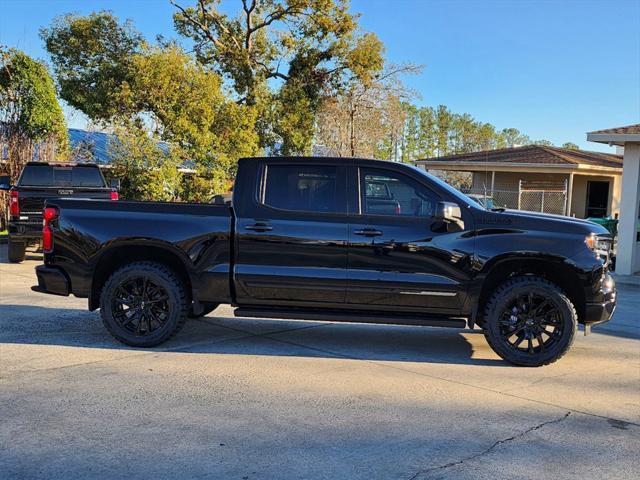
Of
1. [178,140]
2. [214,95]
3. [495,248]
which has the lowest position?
[495,248]

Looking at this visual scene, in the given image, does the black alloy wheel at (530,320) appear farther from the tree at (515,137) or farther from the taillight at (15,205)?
the tree at (515,137)

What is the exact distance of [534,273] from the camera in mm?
6473

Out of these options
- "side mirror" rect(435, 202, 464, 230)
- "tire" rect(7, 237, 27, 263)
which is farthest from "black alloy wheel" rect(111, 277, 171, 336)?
"tire" rect(7, 237, 27, 263)

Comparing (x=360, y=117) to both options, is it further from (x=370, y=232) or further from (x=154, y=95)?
(x=370, y=232)

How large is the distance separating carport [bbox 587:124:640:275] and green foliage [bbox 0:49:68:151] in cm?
1533

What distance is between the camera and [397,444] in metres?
4.21

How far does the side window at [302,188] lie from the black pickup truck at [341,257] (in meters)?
0.01

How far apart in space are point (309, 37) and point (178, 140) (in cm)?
866

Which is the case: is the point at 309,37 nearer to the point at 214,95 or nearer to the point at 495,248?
the point at 214,95

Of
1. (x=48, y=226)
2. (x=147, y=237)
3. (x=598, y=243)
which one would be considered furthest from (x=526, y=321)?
(x=48, y=226)

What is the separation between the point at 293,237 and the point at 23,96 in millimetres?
15454

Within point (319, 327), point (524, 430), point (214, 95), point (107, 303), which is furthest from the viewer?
point (214, 95)

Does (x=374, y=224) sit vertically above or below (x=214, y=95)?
below

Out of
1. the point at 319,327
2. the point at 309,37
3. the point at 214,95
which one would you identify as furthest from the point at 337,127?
the point at 319,327
